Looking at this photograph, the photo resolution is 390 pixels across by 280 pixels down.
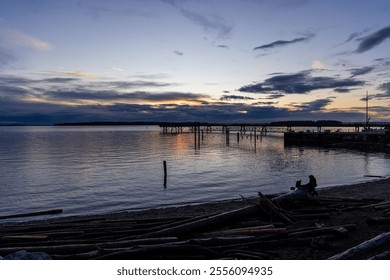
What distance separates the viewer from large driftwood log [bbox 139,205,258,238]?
10898 millimetres

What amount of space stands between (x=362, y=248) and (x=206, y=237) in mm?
4465

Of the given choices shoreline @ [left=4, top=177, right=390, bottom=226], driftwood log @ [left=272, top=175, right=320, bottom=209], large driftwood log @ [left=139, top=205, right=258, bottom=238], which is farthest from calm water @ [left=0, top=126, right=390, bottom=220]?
large driftwood log @ [left=139, top=205, right=258, bottom=238]

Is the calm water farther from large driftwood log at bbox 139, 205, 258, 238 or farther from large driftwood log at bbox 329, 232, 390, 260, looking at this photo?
large driftwood log at bbox 329, 232, 390, 260

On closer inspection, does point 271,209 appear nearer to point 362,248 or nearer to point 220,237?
point 220,237

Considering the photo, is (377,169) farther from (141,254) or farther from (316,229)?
(141,254)

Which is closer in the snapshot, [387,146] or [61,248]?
[61,248]

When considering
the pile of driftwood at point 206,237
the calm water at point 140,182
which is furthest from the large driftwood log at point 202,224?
the calm water at point 140,182

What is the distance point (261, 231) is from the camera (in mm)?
10688

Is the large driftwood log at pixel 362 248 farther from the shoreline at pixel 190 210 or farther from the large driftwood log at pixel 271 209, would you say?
the shoreline at pixel 190 210

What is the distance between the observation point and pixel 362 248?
8.81 m

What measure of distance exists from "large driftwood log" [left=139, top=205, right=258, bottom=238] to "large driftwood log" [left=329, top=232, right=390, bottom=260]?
4630 millimetres
